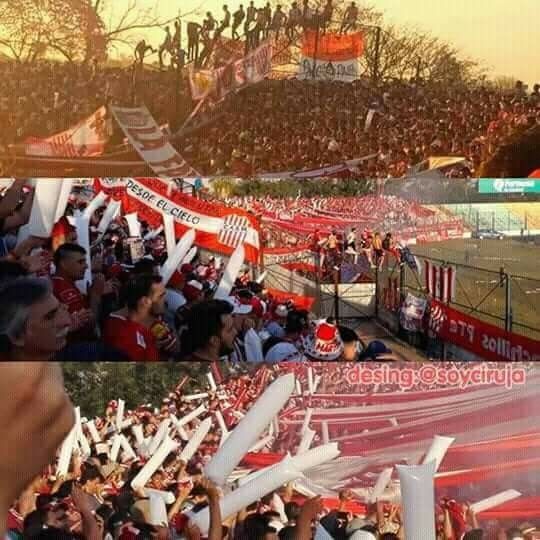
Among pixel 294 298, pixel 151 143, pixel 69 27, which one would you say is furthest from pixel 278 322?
pixel 69 27

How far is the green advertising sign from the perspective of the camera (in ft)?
5.87

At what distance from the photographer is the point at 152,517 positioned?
1.65 metres

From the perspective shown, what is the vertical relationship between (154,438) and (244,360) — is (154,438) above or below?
below

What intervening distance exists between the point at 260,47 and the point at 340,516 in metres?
0.87

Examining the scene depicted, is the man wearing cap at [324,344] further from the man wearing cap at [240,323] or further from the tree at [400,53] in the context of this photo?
the tree at [400,53]

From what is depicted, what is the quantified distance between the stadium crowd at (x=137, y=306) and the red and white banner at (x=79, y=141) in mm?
77

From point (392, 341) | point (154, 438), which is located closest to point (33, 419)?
point (154, 438)

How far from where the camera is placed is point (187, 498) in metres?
1.65

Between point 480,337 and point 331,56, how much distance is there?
0.60m

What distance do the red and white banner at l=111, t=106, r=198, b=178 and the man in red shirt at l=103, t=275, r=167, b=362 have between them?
21 centimetres

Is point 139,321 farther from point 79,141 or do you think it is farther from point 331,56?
point 331,56

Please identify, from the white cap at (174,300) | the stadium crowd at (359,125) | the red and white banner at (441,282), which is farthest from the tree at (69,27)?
the red and white banner at (441,282)

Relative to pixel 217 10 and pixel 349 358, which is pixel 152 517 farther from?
pixel 217 10

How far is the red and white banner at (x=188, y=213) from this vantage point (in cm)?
180
